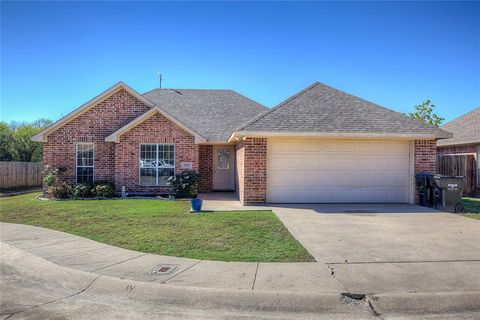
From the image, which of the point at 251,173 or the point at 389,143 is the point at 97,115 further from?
the point at 389,143

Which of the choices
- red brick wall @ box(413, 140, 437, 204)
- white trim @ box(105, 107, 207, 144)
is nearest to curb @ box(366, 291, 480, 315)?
red brick wall @ box(413, 140, 437, 204)

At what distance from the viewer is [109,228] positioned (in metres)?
9.72

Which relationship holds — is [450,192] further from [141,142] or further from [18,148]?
[18,148]

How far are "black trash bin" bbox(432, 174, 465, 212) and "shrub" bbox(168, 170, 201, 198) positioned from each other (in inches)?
375

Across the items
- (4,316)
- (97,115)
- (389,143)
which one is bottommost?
(4,316)

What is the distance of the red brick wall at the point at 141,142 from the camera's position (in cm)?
1653

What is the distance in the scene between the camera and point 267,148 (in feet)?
45.5

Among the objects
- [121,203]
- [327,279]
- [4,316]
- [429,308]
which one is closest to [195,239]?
[327,279]

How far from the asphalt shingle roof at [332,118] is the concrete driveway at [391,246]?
2949 mm

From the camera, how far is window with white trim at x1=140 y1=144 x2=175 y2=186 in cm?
1675

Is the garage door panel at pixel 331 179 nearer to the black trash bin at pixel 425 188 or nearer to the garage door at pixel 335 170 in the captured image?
the garage door at pixel 335 170

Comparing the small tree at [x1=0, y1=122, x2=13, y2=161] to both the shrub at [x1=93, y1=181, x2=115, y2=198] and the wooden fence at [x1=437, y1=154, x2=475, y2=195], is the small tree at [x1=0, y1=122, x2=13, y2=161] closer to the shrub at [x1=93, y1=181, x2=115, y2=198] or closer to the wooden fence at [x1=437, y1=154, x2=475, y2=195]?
the shrub at [x1=93, y1=181, x2=115, y2=198]

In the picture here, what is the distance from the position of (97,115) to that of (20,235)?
9178 mm

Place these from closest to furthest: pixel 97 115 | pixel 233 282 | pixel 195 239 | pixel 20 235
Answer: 1. pixel 233 282
2. pixel 195 239
3. pixel 20 235
4. pixel 97 115
